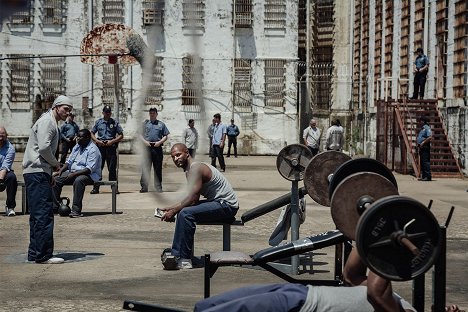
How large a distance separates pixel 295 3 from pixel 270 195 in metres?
21.1

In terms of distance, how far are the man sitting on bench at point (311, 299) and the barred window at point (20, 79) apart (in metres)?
34.5

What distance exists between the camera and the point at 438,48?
28.2 metres

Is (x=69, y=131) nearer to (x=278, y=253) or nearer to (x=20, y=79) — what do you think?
(x=278, y=253)

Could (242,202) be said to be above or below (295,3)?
below

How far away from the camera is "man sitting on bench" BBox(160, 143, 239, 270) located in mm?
9523

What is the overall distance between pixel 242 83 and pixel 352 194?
34.8 metres

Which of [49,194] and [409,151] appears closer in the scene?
[49,194]

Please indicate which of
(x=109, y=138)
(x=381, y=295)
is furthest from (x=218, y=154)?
(x=381, y=295)

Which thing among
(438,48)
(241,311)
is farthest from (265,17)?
(241,311)

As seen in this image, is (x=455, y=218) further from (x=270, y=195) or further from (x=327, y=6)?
(x=327, y=6)

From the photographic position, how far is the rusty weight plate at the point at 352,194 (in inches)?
222

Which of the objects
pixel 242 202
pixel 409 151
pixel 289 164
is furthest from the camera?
pixel 409 151

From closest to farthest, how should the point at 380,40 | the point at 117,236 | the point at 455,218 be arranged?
the point at 117,236 < the point at 455,218 < the point at 380,40

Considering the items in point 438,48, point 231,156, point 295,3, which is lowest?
point 231,156
